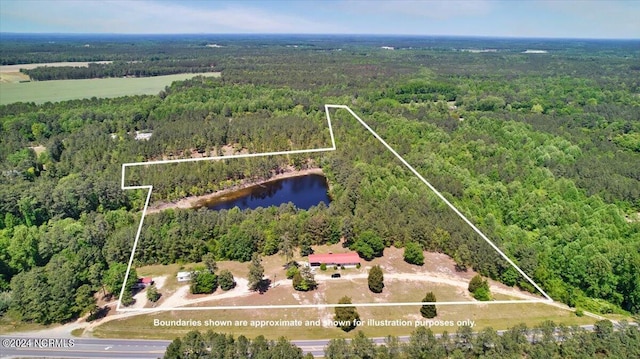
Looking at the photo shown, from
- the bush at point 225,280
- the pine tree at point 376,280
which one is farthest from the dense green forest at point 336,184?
the bush at point 225,280

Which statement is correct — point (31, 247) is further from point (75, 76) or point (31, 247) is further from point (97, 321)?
point (75, 76)

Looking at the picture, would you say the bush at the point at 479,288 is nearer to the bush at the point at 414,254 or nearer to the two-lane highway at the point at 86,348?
A: the bush at the point at 414,254

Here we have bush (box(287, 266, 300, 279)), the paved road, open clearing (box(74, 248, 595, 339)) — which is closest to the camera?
the paved road

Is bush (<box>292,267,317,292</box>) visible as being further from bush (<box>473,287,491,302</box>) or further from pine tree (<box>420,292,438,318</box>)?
bush (<box>473,287,491,302</box>)

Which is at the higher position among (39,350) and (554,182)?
(554,182)

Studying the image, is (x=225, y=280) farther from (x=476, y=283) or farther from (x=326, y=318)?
(x=476, y=283)

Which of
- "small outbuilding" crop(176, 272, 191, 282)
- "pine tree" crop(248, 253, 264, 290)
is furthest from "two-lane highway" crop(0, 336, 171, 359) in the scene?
"pine tree" crop(248, 253, 264, 290)

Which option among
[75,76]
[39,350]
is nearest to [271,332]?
[39,350]
